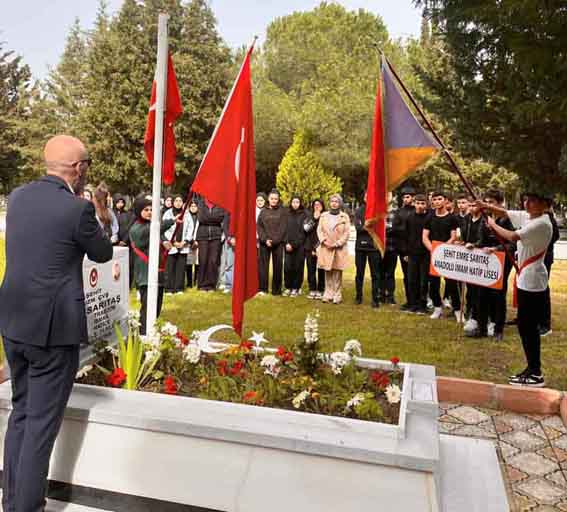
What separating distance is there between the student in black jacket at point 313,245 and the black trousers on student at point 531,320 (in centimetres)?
505

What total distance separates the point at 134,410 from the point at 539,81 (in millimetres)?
4805

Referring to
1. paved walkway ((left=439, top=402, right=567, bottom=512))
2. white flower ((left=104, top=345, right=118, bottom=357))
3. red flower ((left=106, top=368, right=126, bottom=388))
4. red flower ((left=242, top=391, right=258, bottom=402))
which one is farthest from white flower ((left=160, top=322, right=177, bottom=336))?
paved walkway ((left=439, top=402, right=567, bottom=512))

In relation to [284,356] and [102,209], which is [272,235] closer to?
[102,209]

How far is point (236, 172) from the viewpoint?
4.11 m

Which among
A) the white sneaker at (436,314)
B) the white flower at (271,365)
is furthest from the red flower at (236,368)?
the white sneaker at (436,314)

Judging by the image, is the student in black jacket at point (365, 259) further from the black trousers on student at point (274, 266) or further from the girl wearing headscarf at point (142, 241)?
the girl wearing headscarf at point (142, 241)

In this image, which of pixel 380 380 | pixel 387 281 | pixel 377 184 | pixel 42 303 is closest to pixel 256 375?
pixel 380 380

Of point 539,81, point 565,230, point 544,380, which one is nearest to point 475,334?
point 544,380

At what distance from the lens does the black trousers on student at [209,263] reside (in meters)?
10.8

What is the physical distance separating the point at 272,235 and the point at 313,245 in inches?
32.7

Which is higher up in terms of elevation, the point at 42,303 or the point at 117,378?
the point at 42,303

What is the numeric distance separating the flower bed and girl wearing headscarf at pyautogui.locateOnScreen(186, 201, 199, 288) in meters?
6.52

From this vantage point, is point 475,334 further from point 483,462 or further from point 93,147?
point 93,147

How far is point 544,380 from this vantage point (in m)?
5.88
